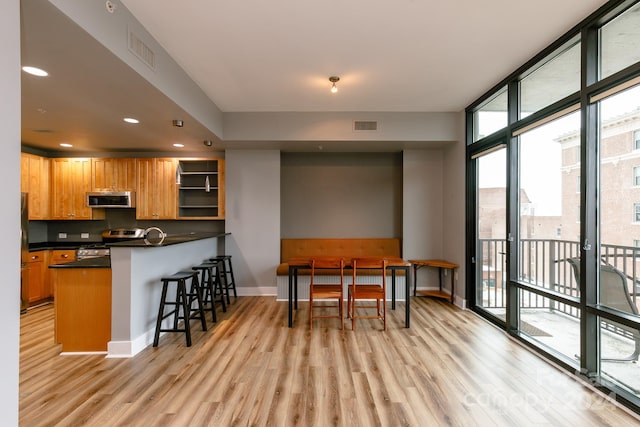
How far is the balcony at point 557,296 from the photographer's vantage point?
2.35 meters

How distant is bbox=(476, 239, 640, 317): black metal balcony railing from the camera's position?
2.37 meters

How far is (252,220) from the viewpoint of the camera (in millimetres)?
5508

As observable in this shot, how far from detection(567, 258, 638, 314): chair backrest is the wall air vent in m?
4.16

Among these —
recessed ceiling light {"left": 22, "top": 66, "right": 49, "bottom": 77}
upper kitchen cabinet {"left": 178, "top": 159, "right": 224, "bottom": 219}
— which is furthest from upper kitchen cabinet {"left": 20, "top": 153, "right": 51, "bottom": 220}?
recessed ceiling light {"left": 22, "top": 66, "right": 49, "bottom": 77}

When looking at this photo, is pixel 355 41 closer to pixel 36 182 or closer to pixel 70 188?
pixel 70 188

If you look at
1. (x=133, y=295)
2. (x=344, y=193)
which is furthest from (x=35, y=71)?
(x=344, y=193)

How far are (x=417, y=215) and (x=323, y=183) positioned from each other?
5.83ft

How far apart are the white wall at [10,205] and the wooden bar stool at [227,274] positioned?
3314 millimetres

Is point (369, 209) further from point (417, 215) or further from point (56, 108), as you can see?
point (56, 108)

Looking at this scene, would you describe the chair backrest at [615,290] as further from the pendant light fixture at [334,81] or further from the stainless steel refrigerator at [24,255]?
the stainless steel refrigerator at [24,255]

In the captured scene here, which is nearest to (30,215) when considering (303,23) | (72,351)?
(72,351)

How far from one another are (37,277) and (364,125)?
558cm

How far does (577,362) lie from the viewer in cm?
276

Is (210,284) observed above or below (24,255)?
below
